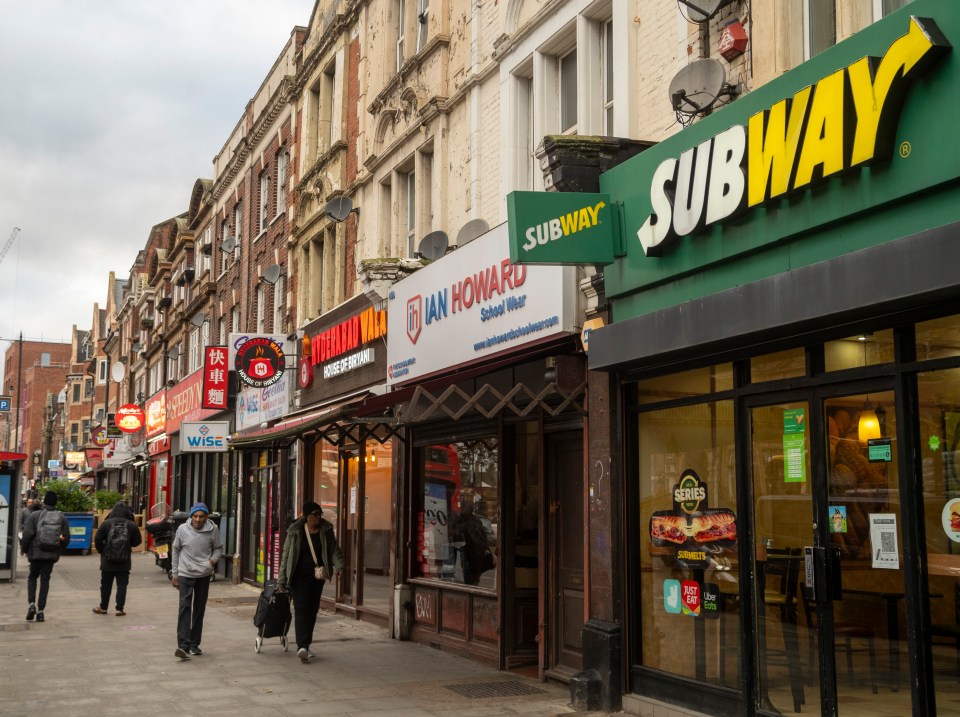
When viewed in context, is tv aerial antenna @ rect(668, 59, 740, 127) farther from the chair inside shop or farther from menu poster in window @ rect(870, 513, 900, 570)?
the chair inside shop

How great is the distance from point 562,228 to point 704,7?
2.15 metres

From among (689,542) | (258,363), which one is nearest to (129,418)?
(258,363)

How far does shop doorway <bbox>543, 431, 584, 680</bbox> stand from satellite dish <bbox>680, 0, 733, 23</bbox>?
13.8 ft

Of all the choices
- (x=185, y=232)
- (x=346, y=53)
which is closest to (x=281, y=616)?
(x=346, y=53)

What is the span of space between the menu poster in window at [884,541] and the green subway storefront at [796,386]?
15 mm

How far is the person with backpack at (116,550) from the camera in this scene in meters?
17.1

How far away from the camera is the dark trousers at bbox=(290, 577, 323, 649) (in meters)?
12.6

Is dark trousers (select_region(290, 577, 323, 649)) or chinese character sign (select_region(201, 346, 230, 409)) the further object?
chinese character sign (select_region(201, 346, 230, 409))

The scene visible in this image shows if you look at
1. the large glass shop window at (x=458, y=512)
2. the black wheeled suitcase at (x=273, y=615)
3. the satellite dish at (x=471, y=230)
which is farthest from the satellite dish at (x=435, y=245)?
the black wheeled suitcase at (x=273, y=615)

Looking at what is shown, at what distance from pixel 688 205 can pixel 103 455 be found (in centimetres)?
4399

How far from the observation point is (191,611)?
513 inches

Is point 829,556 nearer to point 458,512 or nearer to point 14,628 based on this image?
point 458,512

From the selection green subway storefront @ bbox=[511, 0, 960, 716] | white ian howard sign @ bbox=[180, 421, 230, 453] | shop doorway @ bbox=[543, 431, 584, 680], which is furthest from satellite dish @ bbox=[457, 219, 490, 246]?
white ian howard sign @ bbox=[180, 421, 230, 453]

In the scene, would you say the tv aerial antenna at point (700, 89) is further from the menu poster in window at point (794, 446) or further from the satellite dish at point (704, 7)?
the menu poster in window at point (794, 446)
